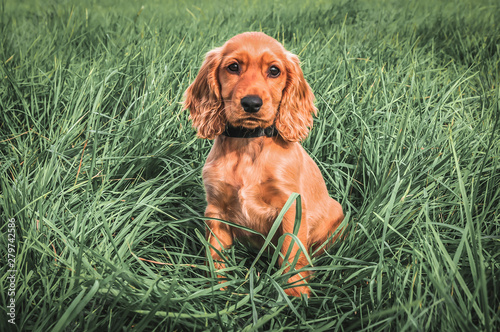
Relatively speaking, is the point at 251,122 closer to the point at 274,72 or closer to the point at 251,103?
the point at 251,103

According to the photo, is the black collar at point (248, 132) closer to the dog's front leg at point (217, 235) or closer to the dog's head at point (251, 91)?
the dog's head at point (251, 91)

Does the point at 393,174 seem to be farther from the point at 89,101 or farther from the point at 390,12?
the point at 390,12

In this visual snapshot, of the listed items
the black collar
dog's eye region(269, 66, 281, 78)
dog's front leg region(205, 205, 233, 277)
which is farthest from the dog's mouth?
dog's front leg region(205, 205, 233, 277)

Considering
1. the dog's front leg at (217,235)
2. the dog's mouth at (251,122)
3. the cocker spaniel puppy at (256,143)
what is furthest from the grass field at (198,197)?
the dog's mouth at (251,122)

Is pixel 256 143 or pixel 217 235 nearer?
pixel 256 143

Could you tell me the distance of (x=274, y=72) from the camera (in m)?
1.79

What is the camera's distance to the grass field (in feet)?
4.68

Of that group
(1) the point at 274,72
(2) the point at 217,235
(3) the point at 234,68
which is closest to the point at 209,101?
(3) the point at 234,68

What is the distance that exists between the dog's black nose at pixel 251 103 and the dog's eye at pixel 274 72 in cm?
24

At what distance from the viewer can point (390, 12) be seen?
5363 millimetres

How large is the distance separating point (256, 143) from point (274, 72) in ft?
1.08

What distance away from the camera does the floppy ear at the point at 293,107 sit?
1.83 meters

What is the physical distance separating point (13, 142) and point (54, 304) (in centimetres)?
139

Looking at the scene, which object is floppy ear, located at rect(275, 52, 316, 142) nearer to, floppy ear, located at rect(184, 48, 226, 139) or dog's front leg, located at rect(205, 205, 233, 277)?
floppy ear, located at rect(184, 48, 226, 139)
